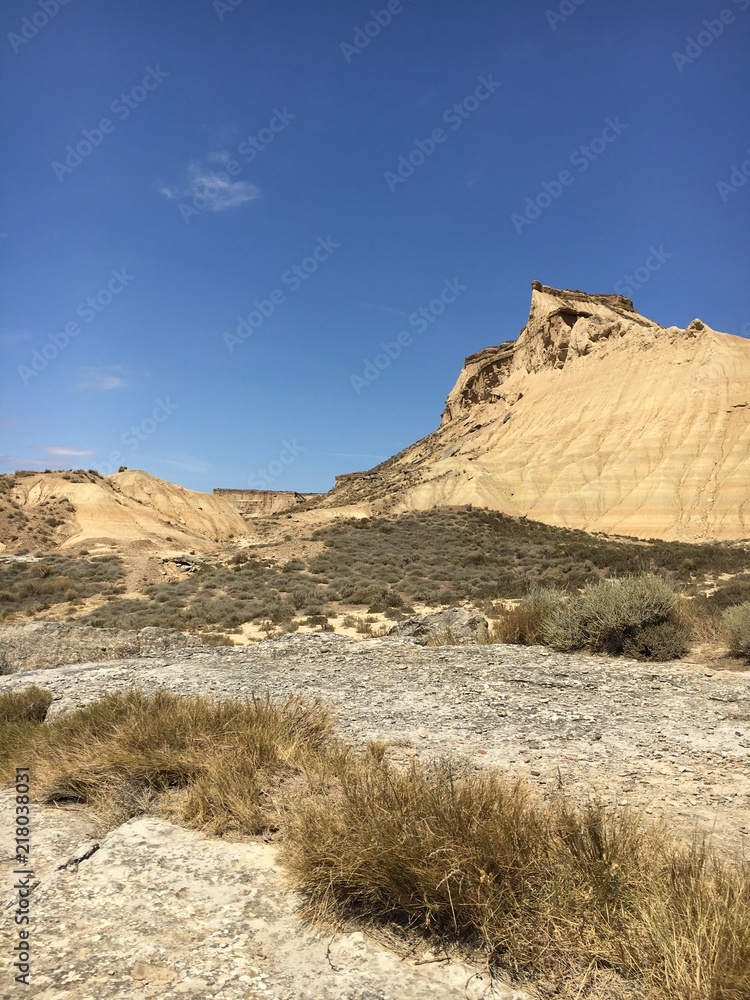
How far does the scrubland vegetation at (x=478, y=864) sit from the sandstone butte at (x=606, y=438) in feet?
124

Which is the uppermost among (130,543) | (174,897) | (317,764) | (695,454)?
(695,454)

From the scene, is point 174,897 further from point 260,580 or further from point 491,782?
point 260,580

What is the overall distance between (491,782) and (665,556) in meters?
27.4

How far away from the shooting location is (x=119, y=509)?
47.8m

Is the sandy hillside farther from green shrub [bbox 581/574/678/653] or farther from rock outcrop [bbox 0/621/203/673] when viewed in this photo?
green shrub [bbox 581/574/678/653]

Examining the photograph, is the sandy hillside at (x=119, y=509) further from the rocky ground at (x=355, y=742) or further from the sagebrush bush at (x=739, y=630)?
the sagebrush bush at (x=739, y=630)

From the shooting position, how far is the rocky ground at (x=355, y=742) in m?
2.52

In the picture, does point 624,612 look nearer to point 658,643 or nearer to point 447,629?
point 658,643

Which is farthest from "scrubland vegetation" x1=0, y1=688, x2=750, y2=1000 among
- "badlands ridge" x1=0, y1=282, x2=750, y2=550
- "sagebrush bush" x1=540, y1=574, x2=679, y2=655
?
"badlands ridge" x1=0, y1=282, x2=750, y2=550

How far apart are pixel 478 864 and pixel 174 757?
2564 millimetres

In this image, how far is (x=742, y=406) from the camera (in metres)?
43.1

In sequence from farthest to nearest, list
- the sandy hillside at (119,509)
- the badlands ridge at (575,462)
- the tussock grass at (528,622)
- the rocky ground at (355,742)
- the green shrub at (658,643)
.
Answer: the sandy hillside at (119,509)
the badlands ridge at (575,462)
the tussock grass at (528,622)
the green shrub at (658,643)
the rocky ground at (355,742)

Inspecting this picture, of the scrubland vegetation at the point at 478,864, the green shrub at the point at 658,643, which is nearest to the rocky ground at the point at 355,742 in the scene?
the scrubland vegetation at the point at 478,864

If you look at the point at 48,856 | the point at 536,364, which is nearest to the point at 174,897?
the point at 48,856
